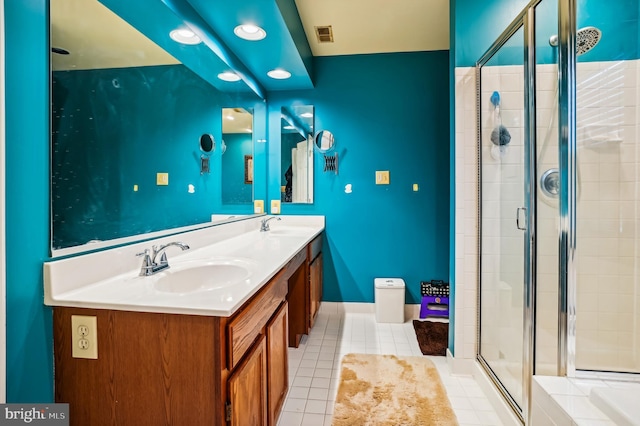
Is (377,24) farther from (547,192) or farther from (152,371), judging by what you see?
(152,371)

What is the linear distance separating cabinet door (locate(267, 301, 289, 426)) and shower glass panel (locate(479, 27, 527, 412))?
3.84 feet

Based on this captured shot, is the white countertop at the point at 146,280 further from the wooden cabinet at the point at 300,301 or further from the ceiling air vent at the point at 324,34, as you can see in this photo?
the ceiling air vent at the point at 324,34

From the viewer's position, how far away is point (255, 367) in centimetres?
107

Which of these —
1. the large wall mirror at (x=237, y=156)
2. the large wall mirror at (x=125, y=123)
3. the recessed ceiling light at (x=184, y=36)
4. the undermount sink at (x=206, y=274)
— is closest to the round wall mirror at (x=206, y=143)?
the large wall mirror at (x=125, y=123)

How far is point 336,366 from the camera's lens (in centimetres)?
201

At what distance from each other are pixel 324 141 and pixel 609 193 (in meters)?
2.12

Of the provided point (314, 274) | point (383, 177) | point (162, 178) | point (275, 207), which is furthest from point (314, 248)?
point (162, 178)

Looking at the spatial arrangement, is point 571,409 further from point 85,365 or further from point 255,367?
point 85,365

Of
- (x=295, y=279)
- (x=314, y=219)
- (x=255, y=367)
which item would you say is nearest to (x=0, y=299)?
(x=255, y=367)

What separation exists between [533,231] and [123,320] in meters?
1.71

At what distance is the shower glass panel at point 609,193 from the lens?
1778mm

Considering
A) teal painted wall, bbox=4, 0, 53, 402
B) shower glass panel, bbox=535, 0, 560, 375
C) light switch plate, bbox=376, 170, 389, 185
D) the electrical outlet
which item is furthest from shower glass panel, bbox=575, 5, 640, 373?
teal painted wall, bbox=4, 0, 53, 402

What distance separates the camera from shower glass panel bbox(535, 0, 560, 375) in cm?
136

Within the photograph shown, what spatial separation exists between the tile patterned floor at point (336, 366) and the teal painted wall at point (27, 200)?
3.58ft
